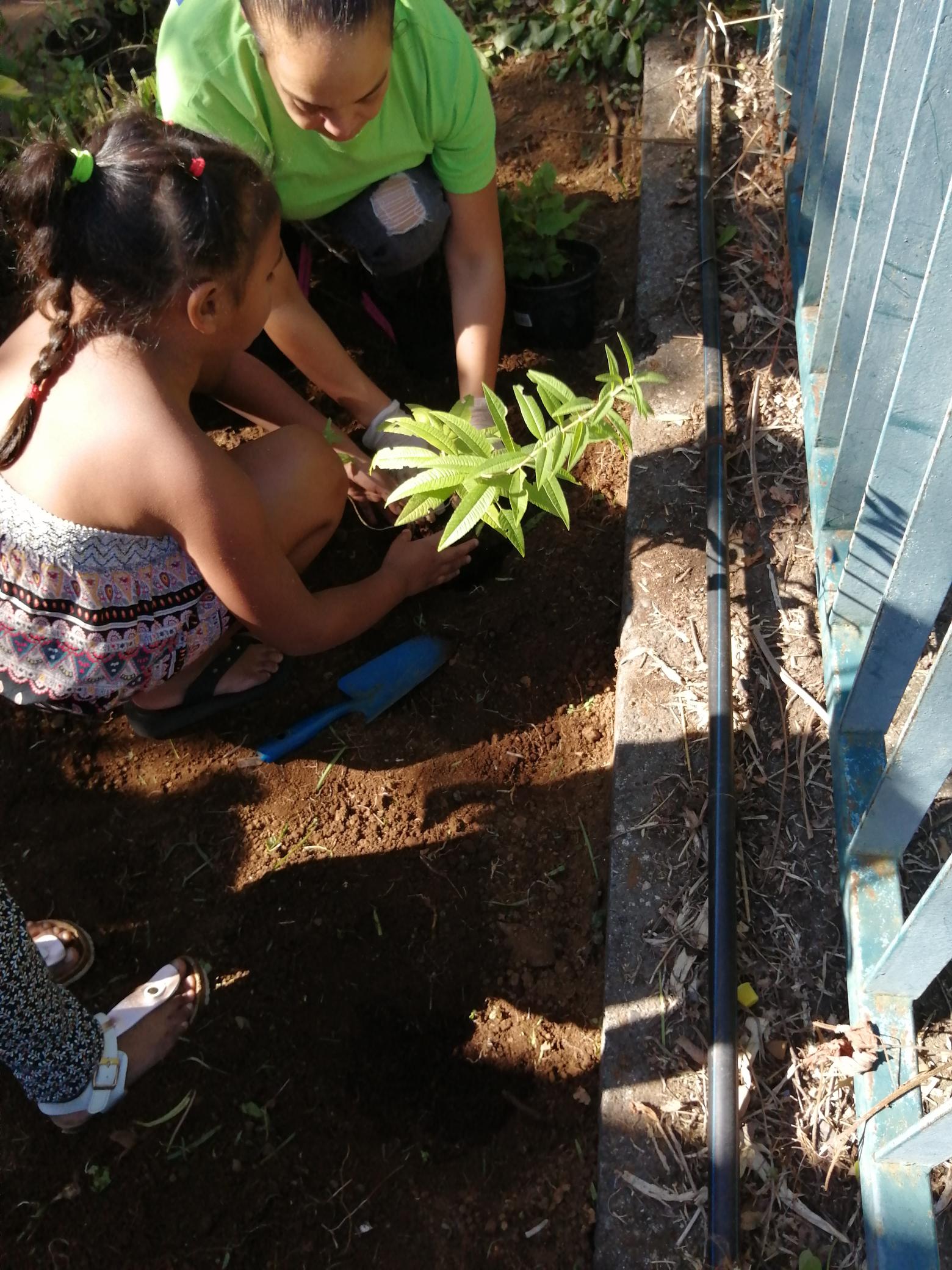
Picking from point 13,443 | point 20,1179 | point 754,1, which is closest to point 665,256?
point 754,1

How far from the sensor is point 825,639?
2133 millimetres

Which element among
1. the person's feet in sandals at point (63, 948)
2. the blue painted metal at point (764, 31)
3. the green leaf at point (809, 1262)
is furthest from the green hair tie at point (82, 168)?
the blue painted metal at point (764, 31)

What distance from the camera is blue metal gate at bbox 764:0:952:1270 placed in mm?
1402

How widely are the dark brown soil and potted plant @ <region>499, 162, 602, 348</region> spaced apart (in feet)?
1.56

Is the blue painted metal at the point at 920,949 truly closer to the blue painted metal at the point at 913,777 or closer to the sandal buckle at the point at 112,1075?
the blue painted metal at the point at 913,777

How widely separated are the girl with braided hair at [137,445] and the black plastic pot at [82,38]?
3021 millimetres

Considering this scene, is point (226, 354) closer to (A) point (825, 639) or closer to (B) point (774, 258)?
(A) point (825, 639)

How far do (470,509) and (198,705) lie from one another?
1261 mm

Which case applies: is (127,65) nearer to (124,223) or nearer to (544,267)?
(544,267)

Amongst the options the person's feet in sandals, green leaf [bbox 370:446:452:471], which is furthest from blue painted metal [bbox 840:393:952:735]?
the person's feet in sandals

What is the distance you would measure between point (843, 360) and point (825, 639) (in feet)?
1.98

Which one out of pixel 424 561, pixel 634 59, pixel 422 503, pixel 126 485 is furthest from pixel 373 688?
pixel 634 59

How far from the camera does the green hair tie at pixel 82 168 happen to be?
5.36ft

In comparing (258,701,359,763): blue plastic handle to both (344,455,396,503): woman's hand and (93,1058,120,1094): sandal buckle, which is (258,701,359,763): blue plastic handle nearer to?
(344,455,396,503): woman's hand
